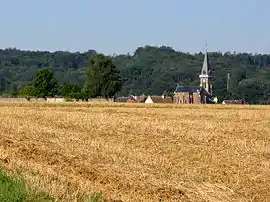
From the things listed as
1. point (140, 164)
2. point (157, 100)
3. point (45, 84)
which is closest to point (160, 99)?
point (157, 100)

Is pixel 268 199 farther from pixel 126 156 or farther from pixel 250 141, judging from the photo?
pixel 250 141

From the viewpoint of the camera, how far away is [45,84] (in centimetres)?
9744

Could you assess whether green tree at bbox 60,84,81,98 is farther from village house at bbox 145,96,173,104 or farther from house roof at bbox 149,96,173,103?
house roof at bbox 149,96,173,103

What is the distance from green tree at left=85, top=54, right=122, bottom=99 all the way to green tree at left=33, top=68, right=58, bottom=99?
5.23 meters

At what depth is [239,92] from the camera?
150 metres

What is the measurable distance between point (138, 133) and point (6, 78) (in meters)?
169

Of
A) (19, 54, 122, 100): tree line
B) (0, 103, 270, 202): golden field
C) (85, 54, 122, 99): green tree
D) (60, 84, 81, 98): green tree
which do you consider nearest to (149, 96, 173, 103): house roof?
A: (60, 84, 81, 98): green tree

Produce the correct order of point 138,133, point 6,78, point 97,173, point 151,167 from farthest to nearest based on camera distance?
point 6,78 < point 138,133 < point 151,167 < point 97,173

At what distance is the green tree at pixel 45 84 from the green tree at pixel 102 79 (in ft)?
17.2

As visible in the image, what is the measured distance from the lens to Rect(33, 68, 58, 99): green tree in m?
97.2

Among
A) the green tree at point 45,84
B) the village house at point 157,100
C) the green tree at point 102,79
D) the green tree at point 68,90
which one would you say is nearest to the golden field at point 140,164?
the green tree at point 102,79

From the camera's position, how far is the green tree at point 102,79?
96625 mm

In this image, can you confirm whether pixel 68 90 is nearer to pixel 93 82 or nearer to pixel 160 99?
pixel 93 82

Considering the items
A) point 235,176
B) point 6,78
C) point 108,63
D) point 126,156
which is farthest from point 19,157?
point 6,78
